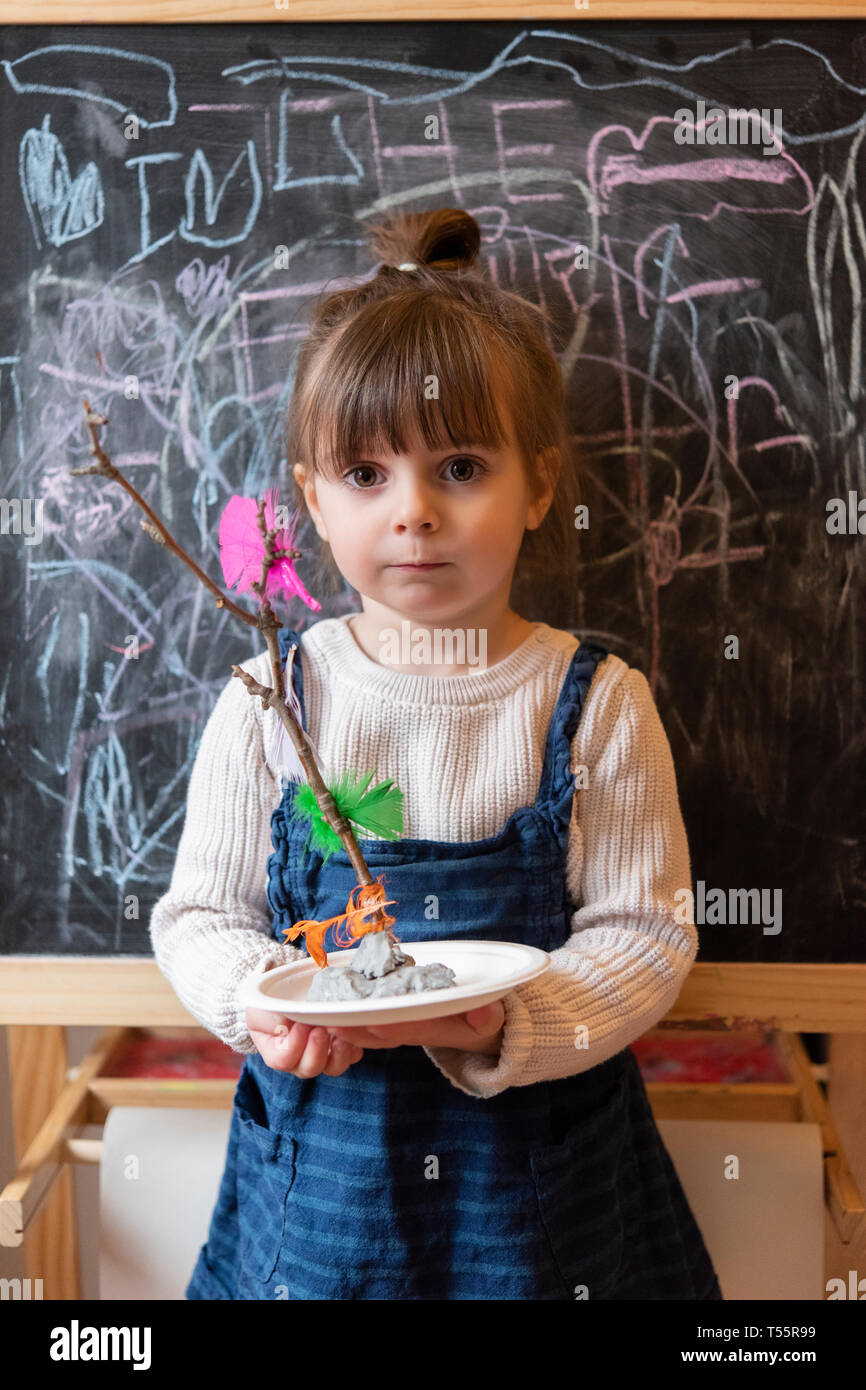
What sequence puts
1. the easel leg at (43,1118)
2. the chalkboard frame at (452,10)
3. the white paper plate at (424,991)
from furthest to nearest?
1. the easel leg at (43,1118)
2. the chalkboard frame at (452,10)
3. the white paper plate at (424,991)

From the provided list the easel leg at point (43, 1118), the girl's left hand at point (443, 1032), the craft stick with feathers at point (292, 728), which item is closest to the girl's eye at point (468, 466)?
the craft stick with feathers at point (292, 728)

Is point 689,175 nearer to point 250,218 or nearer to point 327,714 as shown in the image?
point 250,218

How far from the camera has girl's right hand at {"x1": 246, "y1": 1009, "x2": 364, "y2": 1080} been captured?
83 centimetres

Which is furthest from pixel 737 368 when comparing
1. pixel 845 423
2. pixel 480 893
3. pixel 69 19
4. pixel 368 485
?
pixel 69 19

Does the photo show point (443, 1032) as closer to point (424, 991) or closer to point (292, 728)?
point (424, 991)

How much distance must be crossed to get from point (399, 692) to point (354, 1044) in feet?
0.95

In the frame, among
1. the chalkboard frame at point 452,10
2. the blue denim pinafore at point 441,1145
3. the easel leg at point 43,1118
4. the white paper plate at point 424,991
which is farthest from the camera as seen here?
A: the easel leg at point 43,1118

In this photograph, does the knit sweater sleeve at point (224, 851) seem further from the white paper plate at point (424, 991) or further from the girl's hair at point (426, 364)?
the girl's hair at point (426, 364)

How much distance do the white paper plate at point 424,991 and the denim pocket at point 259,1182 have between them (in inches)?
8.4

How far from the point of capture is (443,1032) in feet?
2.75

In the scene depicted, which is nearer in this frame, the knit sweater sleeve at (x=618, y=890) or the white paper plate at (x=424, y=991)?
the white paper plate at (x=424, y=991)

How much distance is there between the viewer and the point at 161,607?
1.16 meters

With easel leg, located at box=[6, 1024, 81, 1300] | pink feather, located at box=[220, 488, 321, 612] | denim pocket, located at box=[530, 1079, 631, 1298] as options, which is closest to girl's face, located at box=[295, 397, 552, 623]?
pink feather, located at box=[220, 488, 321, 612]

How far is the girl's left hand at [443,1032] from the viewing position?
32.2 inches
